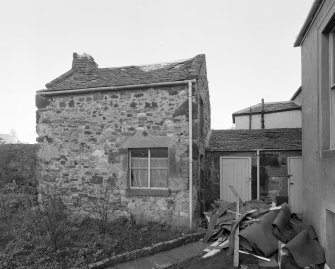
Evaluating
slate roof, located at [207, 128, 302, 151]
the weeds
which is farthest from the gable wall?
the weeds

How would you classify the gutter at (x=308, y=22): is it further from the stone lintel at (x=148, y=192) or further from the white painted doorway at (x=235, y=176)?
the stone lintel at (x=148, y=192)

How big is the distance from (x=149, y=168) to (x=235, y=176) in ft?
11.9

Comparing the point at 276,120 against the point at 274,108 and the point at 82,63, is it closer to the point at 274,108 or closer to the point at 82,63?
the point at 274,108

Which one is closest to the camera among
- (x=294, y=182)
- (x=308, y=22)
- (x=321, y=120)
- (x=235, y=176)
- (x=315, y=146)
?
(x=321, y=120)

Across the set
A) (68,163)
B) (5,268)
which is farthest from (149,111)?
(5,268)

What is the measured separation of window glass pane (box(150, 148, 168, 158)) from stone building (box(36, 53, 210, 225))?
0.03 metres

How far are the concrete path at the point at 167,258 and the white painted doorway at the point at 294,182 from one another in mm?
4626

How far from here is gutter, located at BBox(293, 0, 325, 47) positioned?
5169 millimetres

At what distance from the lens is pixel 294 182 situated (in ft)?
31.6

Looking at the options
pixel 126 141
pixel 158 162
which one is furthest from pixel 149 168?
pixel 126 141

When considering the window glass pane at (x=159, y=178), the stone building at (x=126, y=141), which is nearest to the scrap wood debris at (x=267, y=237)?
the stone building at (x=126, y=141)

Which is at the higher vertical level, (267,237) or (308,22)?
(308,22)

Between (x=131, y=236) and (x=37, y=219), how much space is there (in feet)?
9.88

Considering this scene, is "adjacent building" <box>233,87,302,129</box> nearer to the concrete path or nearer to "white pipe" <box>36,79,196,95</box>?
"white pipe" <box>36,79,196,95</box>
